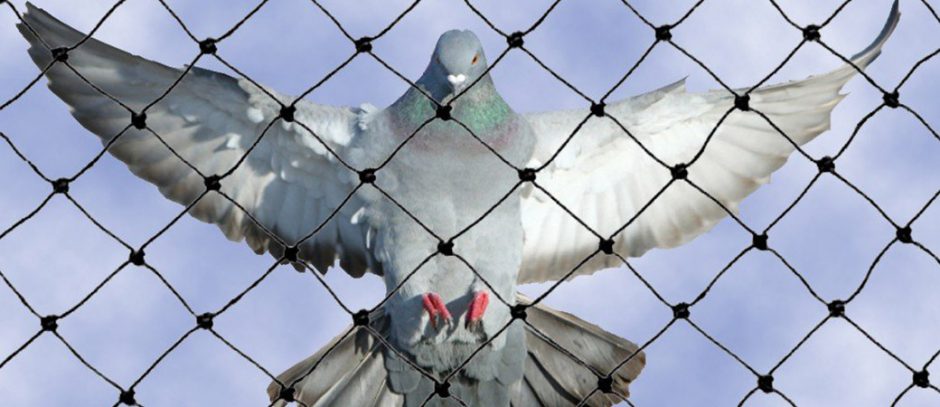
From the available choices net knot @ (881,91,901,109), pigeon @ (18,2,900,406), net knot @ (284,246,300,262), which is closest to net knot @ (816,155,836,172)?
net knot @ (881,91,901,109)

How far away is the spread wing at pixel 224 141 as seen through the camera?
14.5 feet

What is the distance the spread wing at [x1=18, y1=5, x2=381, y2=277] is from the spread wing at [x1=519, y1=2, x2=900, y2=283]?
0.51 metres

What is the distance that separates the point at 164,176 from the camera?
4629mm

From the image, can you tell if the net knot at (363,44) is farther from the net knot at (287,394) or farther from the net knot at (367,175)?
the net knot at (287,394)

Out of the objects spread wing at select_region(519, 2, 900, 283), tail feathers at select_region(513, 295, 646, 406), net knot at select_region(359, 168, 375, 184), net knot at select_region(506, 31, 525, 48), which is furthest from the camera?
spread wing at select_region(519, 2, 900, 283)

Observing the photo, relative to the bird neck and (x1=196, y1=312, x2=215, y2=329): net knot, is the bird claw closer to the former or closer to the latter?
the bird neck

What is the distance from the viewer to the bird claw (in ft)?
14.4

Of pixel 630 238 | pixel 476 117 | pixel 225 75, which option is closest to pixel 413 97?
pixel 476 117

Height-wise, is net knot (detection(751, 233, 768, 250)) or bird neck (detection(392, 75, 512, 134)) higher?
bird neck (detection(392, 75, 512, 134))

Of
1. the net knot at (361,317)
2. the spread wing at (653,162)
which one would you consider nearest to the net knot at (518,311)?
the net knot at (361,317)

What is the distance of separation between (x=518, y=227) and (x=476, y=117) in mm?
301

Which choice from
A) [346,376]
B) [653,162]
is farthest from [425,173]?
[653,162]

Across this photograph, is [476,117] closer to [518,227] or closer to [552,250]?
[518,227]

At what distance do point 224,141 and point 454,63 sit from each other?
0.63 metres
